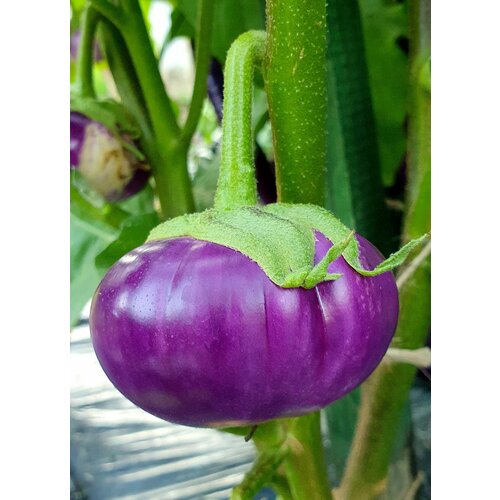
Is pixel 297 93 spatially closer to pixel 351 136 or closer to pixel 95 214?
pixel 351 136

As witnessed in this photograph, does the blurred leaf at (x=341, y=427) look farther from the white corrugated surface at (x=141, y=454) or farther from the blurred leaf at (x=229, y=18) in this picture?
the blurred leaf at (x=229, y=18)

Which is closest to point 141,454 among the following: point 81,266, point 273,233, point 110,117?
point 81,266

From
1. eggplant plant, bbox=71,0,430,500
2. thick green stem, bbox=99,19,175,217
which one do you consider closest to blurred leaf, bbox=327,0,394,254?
eggplant plant, bbox=71,0,430,500

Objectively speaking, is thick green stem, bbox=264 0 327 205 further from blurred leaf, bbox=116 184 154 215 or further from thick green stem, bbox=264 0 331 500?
blurred leaf, bbox=116 184 154 215

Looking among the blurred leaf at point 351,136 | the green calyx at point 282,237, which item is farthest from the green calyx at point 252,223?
the blurred leaf at point 351,136
